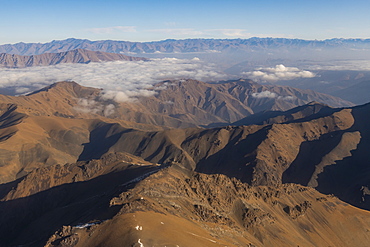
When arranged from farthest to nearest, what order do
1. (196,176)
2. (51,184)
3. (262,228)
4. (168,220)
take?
(51,184)
(196,176)
(262,228)
(168,220)

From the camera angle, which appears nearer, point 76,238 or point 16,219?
point 76,238

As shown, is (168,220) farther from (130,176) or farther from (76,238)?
(130,176)

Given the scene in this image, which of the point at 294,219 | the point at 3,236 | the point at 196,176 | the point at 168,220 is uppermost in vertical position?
the point at 168,220

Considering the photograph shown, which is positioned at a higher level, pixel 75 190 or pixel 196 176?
pixel 196 176

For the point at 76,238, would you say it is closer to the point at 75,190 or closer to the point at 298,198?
the point at 75,190

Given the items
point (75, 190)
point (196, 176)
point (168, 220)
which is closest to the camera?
point (168, 220)

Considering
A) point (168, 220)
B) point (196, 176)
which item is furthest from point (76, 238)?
point (196, 176)
